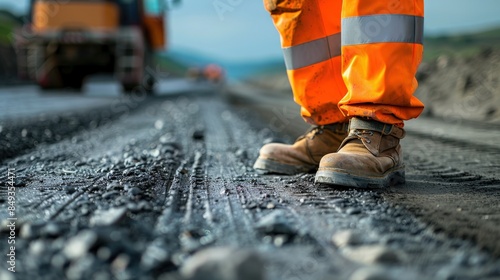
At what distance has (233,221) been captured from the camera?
156 centimetres

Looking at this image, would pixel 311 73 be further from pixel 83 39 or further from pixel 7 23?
pixel 7 23

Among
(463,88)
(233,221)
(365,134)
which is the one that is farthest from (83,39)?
(233,221)

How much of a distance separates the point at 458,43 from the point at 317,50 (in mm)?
9125

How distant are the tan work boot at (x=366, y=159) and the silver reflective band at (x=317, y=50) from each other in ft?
1.40

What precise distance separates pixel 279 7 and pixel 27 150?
1.95 m

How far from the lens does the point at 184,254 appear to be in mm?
1223

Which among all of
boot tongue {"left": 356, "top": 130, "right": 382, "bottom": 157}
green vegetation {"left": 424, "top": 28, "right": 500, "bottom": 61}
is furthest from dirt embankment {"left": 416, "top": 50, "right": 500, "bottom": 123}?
boot tongue {"left": 356, "top": 130, "right": 382, "bottom": 157}

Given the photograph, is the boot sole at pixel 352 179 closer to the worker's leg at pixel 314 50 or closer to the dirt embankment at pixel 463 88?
the worker's leg at pixel 314 50

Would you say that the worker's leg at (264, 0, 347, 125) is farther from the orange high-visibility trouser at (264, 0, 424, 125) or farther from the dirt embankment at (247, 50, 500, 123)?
the dirt embankment at (247, 50, 500, 123)

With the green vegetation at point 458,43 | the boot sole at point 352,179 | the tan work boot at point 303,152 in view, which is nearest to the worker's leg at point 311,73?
the tan work boot at point 303,152

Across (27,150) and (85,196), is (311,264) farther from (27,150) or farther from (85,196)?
(27,150)

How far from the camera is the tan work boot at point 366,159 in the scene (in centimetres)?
209

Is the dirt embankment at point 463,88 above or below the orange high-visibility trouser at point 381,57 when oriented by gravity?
below

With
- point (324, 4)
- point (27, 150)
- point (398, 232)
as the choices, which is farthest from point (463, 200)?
point (27, 150)
